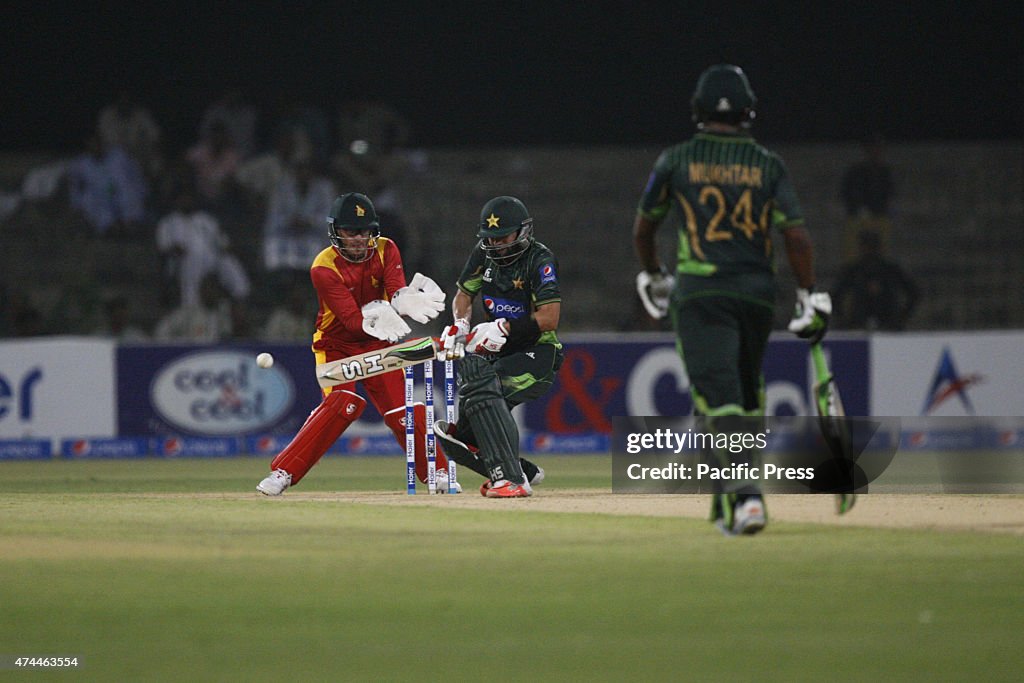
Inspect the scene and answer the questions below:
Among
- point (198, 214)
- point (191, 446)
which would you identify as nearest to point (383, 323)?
point (191, 446)

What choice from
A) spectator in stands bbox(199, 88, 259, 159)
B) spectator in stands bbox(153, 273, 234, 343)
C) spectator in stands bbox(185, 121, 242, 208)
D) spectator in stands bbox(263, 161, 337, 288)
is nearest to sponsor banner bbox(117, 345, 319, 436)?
spectator in stands bbox(153, 273, 234, 343)

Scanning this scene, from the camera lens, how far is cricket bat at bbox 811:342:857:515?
6535 millimetres

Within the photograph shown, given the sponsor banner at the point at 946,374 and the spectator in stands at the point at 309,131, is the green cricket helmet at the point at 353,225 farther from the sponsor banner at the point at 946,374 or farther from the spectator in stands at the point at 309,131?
the spectator in stands at the point at 309,131

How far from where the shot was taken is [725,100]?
6.30 metres

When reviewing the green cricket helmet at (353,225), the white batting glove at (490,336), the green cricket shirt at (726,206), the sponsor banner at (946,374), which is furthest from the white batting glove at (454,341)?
the sponsor banner at (946,374)

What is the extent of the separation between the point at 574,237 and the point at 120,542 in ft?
37.9

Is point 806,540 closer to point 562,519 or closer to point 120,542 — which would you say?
point 562,519

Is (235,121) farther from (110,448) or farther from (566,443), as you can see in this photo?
(566,443)

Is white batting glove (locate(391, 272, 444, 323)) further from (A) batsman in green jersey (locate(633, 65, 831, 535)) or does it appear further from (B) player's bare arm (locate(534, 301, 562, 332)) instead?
(A) batsman in green jersey (locate(633, 65, 831, 535))

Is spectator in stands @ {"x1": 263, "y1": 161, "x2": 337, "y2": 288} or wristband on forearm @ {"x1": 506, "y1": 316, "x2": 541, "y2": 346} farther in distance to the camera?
spectator in stands @ {"x1": 263, "y1": 161, "x2": 337, "y2": 288}

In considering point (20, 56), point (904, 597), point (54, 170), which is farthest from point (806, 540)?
point (20, 56)

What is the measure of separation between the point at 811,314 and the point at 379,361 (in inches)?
120

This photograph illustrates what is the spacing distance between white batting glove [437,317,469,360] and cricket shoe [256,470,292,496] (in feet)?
3.84

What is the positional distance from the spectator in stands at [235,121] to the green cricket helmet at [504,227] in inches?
386
